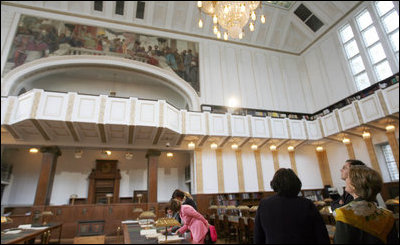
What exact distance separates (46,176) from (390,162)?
17.7 m

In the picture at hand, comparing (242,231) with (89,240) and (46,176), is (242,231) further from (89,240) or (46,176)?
(46,176)

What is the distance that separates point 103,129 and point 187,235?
878 centimetres

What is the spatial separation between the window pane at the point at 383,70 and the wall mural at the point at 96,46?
407 inches

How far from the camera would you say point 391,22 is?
12906 millimetres

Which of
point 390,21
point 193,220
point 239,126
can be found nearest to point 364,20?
point 390,21

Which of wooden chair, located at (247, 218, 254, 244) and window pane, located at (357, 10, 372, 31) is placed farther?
window pane, located at (357, 10, 372, 31)

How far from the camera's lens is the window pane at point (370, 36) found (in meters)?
13.6

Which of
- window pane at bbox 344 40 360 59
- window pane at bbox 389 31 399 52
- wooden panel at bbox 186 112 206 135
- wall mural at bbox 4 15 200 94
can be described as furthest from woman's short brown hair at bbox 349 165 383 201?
window pane at bbox 344 40 360 59

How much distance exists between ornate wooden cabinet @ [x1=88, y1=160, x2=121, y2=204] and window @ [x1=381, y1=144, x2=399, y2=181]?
15.5m

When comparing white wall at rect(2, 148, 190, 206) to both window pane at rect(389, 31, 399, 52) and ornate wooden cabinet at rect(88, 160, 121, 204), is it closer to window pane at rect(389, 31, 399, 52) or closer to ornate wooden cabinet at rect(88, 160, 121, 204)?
ornate wooden cabinet at rect(88, 160, 121, 204)

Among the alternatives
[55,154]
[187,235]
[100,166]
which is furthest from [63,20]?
[187,235]

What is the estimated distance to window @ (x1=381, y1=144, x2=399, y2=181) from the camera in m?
12.2

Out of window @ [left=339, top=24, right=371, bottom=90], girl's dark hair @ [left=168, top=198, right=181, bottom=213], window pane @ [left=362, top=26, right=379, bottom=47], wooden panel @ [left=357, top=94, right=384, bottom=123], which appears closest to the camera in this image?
girl's dark hair @ [left=168, top=198, right=181, bottom=213]

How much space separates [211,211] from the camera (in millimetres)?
12477
